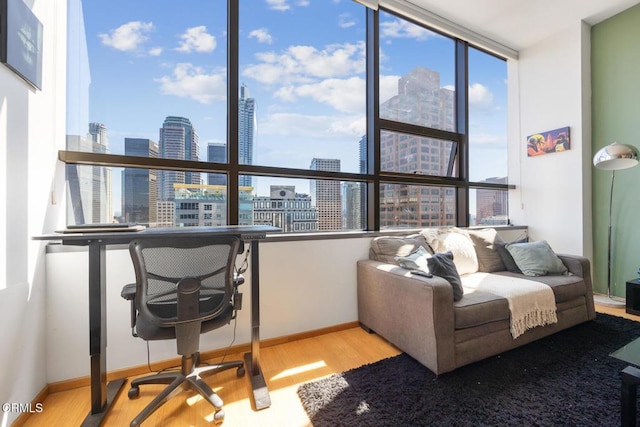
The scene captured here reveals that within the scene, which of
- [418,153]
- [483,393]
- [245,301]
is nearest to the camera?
[483,393]

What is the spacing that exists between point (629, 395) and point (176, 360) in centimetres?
245

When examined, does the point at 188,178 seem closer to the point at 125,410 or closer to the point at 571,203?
the point at 125,410

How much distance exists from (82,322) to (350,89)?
9.32ft

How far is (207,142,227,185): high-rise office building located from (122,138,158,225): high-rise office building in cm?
37

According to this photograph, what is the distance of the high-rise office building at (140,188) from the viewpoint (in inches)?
74.2

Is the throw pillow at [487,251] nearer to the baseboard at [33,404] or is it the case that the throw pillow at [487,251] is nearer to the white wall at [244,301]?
the white wall at [244,301]

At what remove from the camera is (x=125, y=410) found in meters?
1.42

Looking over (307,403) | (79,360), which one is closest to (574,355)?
(307,403)

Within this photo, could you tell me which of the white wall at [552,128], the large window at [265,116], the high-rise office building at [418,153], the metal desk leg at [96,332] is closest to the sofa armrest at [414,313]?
the large window at [265,116]

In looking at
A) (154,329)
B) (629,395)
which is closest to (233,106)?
(154,329)

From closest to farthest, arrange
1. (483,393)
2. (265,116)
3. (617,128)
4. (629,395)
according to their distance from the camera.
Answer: (629,395) → (483,393) → (265,116) → (617,128)

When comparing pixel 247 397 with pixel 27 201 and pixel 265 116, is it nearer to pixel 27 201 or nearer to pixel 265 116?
pixel 27 201

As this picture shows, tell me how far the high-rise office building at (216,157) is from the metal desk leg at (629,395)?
2529 millimetres

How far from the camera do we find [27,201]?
1.33 m
